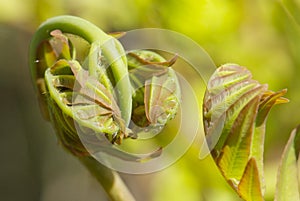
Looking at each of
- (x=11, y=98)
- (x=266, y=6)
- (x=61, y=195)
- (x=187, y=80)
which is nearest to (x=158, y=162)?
(x=187, y=80)

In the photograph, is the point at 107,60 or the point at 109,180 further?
the point at 109,180

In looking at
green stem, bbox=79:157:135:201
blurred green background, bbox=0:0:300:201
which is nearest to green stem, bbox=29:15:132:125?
green stem, bbox=79:157:135:201

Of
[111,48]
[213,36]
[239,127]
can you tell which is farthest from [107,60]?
[213,36]

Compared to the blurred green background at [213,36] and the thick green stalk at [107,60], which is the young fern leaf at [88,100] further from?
the blurred green background at [213,36]

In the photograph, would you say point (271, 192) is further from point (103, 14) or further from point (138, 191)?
point (103, 14)

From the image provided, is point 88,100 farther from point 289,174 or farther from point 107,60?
point 289,174

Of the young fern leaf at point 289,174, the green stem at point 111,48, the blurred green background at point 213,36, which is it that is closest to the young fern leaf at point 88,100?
the green stem at point 111,48

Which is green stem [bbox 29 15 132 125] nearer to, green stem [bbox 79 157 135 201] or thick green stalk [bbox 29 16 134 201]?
thick green stalk [bbox 29 16 134 201]
